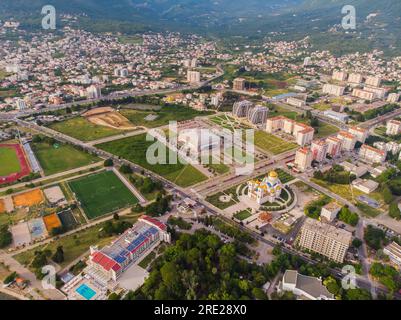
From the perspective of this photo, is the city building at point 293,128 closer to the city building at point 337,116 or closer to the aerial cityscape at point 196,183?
the aerial cityscape at point 196,183

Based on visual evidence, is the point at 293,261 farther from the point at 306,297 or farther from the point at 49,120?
the point at 49,120

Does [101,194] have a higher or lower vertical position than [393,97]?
lower

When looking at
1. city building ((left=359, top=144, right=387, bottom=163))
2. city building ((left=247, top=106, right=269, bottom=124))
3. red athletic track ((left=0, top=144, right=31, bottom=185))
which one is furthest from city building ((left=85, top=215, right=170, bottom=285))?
city building ((left=247, top=106, right=269, bottom=124))

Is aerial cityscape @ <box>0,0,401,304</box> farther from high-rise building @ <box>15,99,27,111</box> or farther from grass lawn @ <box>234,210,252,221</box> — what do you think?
high-rise building @ <box>15,99,27,111</box>

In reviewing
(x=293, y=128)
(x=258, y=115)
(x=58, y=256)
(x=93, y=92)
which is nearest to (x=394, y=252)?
(x=293, y=128)

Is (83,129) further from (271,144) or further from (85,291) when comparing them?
(85,291)

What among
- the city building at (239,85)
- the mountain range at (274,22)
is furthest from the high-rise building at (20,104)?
the mountain range at (274,22)
